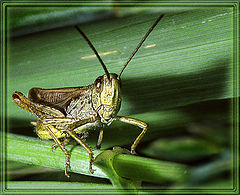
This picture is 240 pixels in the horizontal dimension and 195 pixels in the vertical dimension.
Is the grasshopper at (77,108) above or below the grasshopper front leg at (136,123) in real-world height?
above

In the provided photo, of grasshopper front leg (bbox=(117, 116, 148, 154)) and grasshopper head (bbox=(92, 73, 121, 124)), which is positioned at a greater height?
grasshopper head (bbox=(92, 73, 121, 124))

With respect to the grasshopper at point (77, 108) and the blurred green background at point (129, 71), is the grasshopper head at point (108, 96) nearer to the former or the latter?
the grasshopper at point (77, 108)

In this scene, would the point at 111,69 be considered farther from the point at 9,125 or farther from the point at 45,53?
the point at 9,125

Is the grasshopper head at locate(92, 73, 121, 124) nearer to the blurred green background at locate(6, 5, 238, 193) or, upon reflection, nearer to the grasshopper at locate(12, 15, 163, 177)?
the grasshopper at locate(12, 15, 163, 177)

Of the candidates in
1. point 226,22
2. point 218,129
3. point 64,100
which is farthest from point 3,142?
point 218,129

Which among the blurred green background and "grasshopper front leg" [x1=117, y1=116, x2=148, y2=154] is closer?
the blurred green background

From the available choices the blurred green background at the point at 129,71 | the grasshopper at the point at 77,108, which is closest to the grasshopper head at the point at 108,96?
the grasshopper at the point at 77,108

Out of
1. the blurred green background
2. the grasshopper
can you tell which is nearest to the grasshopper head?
the grasshopper
